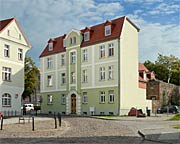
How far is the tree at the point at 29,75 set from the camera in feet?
207

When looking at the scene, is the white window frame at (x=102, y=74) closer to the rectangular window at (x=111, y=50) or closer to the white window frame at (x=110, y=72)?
the white window frame at (x=110, y=72)

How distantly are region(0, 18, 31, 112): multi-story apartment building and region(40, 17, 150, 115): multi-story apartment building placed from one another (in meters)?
8.19

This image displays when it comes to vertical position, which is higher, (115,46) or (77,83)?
(115,46)

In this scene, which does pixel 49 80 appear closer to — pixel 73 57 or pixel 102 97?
pixel 73 57

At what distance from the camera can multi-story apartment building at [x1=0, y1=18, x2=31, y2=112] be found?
120 feet

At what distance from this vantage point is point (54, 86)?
4894 centimetres

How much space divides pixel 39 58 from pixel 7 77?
15.5 metres

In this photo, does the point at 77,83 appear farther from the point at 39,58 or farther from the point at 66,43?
the point at 39,58

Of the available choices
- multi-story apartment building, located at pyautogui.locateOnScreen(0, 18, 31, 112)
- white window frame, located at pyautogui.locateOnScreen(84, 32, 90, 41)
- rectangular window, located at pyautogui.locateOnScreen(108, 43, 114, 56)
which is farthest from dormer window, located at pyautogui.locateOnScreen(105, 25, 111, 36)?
multi-story apartment building, located at pyautogui.locateOnScreen(0, 18, 31, 112)

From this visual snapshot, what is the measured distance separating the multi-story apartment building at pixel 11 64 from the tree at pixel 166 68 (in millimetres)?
40924

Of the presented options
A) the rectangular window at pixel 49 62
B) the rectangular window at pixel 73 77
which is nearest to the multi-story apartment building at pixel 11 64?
the rectangular window at pixel 73 77

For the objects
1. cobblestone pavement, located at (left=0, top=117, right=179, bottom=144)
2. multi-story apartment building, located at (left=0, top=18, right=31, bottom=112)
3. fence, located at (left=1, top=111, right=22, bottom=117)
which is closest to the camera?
cobblestone pavement, located at (left=0, top=117, right=179, bottom=144)

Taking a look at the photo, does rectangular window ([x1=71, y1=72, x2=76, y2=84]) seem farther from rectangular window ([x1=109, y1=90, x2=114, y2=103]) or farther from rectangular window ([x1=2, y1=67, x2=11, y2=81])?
rectangular window ([x1=2, y1=67, x2=11, y2=81])

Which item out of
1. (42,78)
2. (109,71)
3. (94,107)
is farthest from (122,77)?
(42,78)
